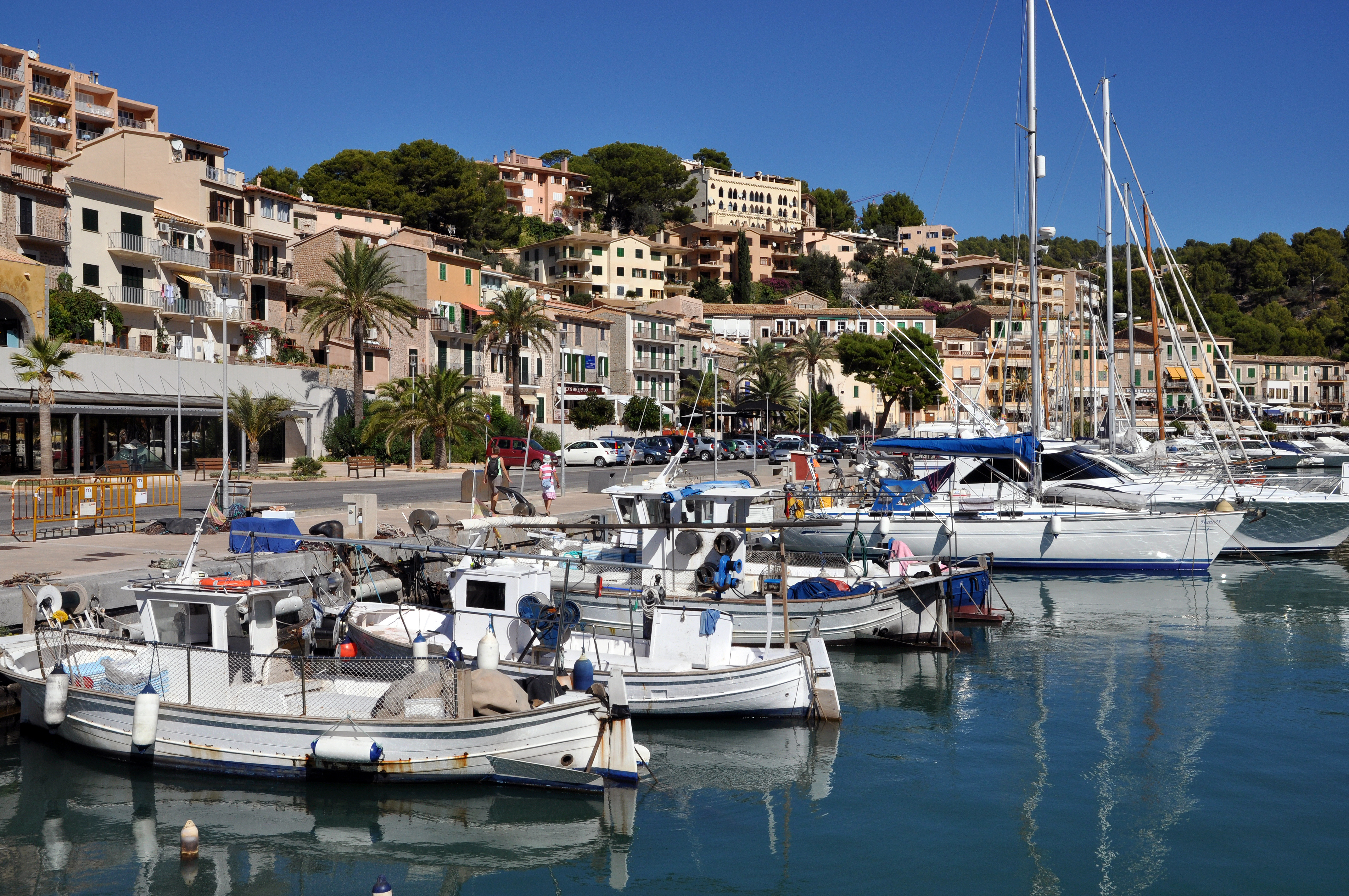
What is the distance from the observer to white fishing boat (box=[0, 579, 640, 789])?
13.5 meters

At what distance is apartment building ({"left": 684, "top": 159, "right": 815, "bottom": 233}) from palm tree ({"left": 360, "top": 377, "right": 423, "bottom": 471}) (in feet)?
317

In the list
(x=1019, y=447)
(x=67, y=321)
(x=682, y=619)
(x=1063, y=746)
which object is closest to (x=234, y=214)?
(x=67, y=321)

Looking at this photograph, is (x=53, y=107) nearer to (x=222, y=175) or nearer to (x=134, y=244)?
(x=222, y=175)

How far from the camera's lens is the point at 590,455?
196 feet

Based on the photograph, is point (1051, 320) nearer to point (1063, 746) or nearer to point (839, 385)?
point (839, 385)

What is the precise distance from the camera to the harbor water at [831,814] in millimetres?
11719

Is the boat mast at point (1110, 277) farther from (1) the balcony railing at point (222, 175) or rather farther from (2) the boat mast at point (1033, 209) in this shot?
(1) the balcony railing at point (222, 175)

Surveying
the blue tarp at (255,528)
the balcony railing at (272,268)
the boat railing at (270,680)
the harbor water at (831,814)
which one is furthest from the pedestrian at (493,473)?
the balcony railing at (272,268)

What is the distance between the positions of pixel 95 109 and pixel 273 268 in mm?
41269

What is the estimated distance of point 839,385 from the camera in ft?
316

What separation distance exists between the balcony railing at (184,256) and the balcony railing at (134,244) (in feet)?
0.94

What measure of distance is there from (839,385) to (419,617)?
80.9 meters

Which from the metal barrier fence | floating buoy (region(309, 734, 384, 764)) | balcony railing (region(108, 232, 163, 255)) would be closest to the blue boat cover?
floating buoy (region(309, 734, 384, 764))

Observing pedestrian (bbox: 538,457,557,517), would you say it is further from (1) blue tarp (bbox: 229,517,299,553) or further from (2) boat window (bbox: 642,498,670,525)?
(1) blue tarp (bbox: 229,517,299,553)
